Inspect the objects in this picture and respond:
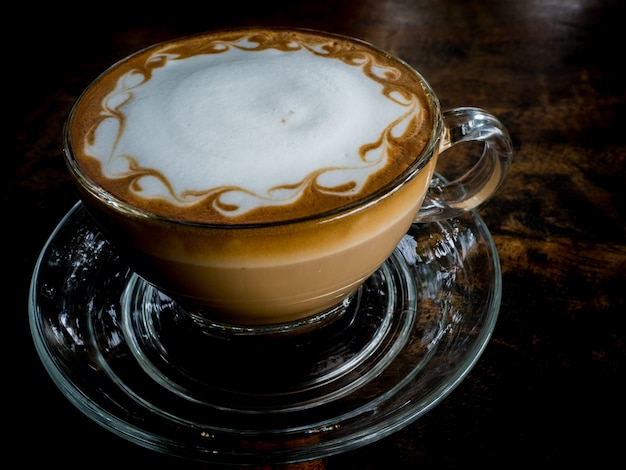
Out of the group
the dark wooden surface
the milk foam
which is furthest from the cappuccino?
the dark wooden surface

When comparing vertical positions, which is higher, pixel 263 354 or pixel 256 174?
pixel 256 174

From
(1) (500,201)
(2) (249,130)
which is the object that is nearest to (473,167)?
(1) (500,201)

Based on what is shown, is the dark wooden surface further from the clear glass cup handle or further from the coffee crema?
the coffee crema

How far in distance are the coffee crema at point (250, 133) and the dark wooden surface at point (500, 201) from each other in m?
0.29

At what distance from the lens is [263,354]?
2.82 feet

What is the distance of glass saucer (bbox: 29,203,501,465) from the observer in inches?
27.8

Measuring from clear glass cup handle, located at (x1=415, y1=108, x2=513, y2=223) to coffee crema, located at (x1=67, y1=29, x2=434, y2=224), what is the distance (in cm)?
6

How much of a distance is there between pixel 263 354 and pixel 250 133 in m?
0.31

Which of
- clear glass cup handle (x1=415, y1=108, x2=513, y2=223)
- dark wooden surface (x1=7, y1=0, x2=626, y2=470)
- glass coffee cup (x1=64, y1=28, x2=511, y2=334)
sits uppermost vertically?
glass coffee cup (x1=64, y1=28, x2=511, y2=334)

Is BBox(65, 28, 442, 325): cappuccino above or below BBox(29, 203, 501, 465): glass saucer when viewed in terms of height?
above

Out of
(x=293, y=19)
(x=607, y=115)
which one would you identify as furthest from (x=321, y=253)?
(x=293, y=19)

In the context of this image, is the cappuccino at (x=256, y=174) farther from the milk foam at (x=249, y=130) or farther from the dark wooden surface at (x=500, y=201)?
the dark wooden surface at (x=500, y=201)

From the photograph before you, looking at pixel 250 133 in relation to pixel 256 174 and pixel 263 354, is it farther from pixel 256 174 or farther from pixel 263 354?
pixel 263 354

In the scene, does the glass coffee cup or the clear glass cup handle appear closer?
the glass coffee cup
